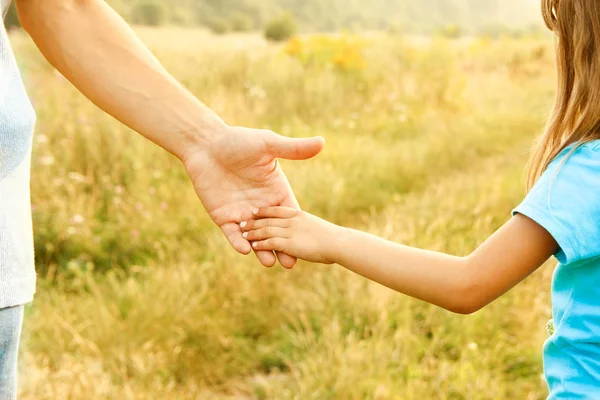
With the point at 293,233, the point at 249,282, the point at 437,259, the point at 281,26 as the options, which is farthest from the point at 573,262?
the point at 281,26

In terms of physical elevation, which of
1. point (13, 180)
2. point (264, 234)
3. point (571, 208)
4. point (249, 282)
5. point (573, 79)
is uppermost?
point (573, 79)

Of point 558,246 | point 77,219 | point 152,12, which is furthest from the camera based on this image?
point 152,12

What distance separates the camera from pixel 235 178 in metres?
1.74

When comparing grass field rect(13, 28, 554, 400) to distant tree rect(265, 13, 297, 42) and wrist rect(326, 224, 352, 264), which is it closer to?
wrist rect(326, 224, 352, 264)

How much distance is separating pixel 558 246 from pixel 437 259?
8.5 inches

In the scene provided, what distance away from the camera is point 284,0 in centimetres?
1520

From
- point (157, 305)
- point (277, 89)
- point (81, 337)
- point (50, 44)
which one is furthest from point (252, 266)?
point (277, 89)

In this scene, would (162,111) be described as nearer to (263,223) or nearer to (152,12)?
(263,223)

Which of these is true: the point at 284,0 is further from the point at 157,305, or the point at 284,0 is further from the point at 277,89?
the point at 157,305

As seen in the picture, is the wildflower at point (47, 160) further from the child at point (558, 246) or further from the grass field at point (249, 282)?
the child at point (558, 246)

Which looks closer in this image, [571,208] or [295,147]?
[571,208]

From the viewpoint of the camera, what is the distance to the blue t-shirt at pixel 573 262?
47.7 inches

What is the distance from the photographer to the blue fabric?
1.16 meters

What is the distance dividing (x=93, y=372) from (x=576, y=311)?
181 cm
